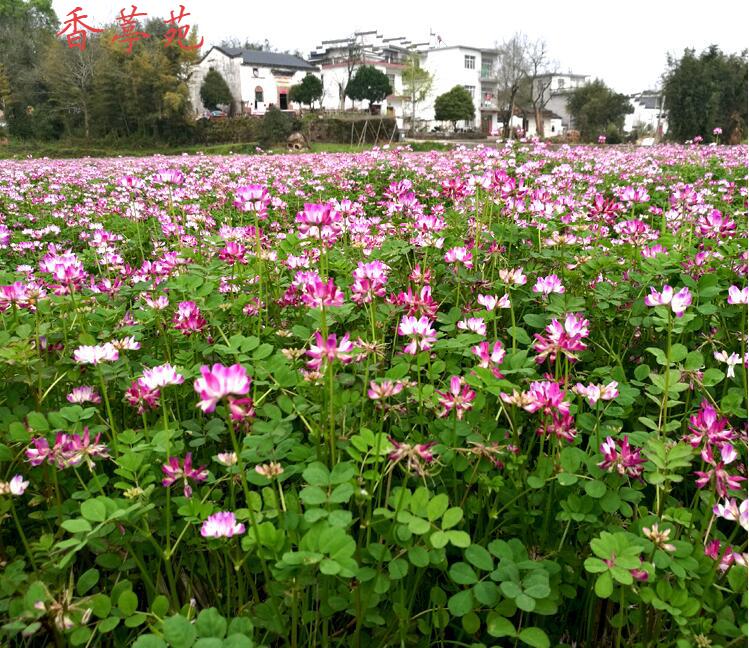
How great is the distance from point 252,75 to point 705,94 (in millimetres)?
47041

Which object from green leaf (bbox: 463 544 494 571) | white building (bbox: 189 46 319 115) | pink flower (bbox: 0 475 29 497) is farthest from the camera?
white building (bbox: 189 46 319 115)

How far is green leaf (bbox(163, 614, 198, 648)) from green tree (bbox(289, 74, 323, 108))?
6105 centimetres

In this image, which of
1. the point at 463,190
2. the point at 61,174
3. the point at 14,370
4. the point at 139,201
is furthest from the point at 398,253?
the point at 61,174

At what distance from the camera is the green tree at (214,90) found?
54219 millimetres

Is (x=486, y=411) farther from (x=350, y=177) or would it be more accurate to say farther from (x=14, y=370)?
(x=350, y=177)

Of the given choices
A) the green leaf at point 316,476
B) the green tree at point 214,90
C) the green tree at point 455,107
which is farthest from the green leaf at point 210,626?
the green tree at point 455,107

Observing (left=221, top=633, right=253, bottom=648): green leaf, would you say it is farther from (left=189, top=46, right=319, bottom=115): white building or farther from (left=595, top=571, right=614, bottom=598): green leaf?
(left=189, top=46, right=319, bottom=115): white building

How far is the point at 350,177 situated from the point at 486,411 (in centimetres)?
851

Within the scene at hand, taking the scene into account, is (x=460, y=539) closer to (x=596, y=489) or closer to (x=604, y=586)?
(x=604, y=586)

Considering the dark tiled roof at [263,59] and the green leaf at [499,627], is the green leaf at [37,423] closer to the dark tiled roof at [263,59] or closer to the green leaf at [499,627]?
the green leaf at [499,627]

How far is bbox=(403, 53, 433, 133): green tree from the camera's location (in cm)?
6469

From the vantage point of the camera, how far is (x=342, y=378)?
1.65m

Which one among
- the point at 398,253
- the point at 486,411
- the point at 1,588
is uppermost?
the point at 398,253

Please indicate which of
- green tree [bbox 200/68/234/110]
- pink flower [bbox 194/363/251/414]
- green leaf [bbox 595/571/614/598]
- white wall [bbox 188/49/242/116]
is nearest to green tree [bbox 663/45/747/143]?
green leaf [bbox 595/571/614/598]
